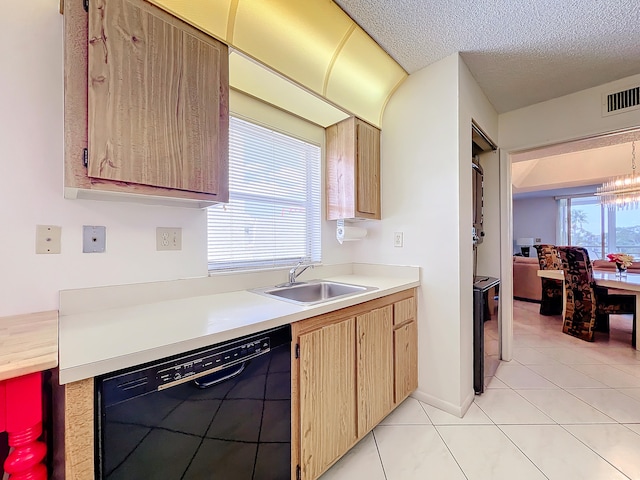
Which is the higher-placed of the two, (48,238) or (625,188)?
(625,188)

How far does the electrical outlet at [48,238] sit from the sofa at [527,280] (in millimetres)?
6030

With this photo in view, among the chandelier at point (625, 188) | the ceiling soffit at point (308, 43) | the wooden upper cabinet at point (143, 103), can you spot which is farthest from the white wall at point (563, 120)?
the chandelier at point (625, 188)

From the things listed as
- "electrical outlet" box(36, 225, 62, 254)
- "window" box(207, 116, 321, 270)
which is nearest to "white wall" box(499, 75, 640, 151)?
"window" box(207, 116, 321, 270)

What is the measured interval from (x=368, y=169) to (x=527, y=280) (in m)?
4.56

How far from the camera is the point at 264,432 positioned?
1111 millimetres

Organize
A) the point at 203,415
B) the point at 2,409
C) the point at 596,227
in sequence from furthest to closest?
1. the point at 596,227
2. the point at 203,415
3. the point at 2,409

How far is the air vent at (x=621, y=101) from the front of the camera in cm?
210

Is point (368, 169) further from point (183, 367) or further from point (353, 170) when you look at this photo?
A: point (183, 367)

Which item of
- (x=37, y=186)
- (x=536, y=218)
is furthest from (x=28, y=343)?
(x=536, y=218)

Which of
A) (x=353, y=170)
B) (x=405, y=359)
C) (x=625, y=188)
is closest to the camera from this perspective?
(x=405, y=359)

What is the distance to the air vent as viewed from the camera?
210 centimetres

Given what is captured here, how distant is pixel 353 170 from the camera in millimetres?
2088

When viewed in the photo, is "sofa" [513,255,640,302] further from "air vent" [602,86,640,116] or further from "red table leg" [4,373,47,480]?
"red table leg" [4,373,47,480]

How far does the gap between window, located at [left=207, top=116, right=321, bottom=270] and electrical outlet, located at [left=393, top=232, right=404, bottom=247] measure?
0.61 meters
